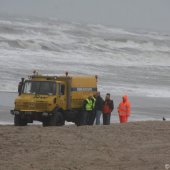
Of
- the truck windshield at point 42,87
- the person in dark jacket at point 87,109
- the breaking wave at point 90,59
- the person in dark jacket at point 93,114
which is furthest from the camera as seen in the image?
the breaking wave at point 90,59

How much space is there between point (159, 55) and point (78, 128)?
52.0 m

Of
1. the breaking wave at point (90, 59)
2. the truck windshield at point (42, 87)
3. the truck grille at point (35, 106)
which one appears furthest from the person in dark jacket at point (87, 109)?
the breaking wave at point (90, 59)

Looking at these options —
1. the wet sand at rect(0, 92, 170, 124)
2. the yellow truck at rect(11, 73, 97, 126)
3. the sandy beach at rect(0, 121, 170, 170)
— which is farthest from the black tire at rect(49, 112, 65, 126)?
the wet sand at rect(0, 92, 170, 124)

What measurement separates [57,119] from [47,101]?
0.73 meters

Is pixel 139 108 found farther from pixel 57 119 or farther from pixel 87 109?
pixel 57 119

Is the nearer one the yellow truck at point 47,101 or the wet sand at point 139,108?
the yellow truck at point 47,101

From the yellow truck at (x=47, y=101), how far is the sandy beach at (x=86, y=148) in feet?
6.73

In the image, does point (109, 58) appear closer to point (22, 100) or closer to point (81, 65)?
point (81, 65)

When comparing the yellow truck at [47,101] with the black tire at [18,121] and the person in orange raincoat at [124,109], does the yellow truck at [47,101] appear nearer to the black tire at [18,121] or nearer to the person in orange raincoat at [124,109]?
the black tire at [18,121]

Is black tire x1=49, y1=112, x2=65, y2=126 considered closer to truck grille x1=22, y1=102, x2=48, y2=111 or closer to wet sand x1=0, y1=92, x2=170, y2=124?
truck grille x1=22, y1=102, x2=48, y2=111

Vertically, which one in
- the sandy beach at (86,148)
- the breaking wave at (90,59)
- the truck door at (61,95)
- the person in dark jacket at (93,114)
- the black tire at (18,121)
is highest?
the breaking wave at (90,59)

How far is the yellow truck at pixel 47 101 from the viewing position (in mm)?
20125

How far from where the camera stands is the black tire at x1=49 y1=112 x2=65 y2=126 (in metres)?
20.2

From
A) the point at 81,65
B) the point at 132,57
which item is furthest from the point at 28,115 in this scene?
the point at 132,57
